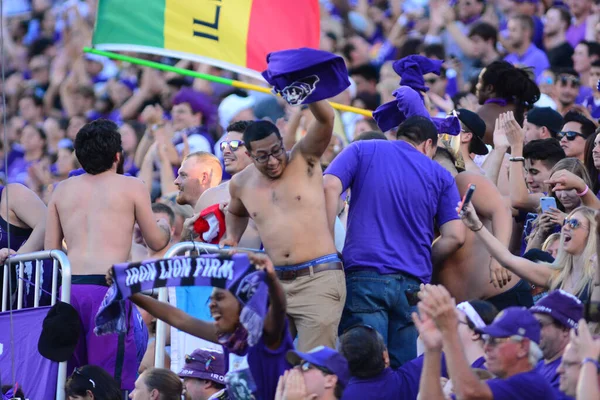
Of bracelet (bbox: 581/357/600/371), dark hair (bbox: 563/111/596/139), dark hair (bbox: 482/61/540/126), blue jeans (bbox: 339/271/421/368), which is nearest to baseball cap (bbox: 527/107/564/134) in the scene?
dark hair (bbox: 563/111/596/139)

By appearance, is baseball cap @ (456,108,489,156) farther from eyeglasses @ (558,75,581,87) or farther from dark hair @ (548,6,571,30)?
dark hair @ (548,6,571,30)

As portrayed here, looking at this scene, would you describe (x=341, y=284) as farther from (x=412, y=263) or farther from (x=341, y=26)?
(x=341, y=26)

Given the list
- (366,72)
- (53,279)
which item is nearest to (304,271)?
(53,279)

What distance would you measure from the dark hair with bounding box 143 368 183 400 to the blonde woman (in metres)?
2.10

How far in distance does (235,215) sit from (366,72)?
716cm

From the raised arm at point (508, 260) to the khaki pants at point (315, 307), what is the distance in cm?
89

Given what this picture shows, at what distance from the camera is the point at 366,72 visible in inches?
584

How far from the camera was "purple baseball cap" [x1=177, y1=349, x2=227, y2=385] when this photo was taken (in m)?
8.10

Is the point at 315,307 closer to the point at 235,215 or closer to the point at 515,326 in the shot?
the point at 235,215

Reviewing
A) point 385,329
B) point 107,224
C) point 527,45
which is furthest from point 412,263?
point 527,45

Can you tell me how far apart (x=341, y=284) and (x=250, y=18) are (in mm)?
4373

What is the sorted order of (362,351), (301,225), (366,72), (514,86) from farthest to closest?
(366,72) → (514,86) → (301,225) → (362,351)

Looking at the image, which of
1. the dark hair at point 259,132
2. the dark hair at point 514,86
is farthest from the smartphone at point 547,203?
the dark hair at point 259,132

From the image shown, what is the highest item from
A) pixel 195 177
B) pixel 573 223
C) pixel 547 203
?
pixel 195 177
